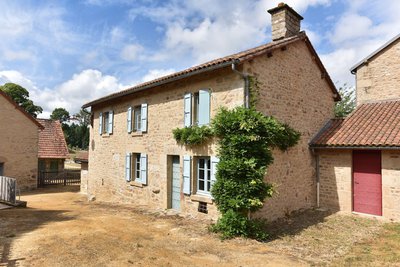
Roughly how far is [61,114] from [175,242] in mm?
78034

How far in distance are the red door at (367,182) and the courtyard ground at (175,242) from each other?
731mm

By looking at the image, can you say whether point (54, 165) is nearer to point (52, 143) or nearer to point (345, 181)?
point (52, 143)

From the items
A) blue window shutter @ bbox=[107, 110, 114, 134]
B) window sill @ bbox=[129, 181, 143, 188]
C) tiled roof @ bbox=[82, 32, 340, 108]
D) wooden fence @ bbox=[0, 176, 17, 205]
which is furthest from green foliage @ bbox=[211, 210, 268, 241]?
wooden fence @ bbox=[0, 176, 17, 205]

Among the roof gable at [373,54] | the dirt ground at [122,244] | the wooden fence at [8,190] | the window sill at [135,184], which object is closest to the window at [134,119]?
the window sill at [135,184]

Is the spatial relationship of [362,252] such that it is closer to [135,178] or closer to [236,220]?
[236,220]

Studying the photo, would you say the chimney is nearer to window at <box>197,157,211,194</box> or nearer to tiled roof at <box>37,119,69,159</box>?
window at <box>197,157,211,194</box>

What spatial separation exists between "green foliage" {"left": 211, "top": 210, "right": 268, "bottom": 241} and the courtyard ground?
277mm

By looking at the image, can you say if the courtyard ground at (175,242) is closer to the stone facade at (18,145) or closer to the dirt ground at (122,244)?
the dirt ground at (122,244)

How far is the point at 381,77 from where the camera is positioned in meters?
13.2

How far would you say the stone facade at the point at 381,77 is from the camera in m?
12.8

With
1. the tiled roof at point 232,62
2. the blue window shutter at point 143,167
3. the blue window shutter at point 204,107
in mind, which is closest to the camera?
the tiled roof at point 232,62

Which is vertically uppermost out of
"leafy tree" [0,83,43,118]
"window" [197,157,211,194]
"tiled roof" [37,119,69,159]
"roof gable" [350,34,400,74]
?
"leafy tree" [0,83,43,118]

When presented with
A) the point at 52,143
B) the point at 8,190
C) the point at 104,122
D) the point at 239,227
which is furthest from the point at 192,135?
the point at 52,143

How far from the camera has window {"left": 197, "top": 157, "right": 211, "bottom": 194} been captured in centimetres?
903
